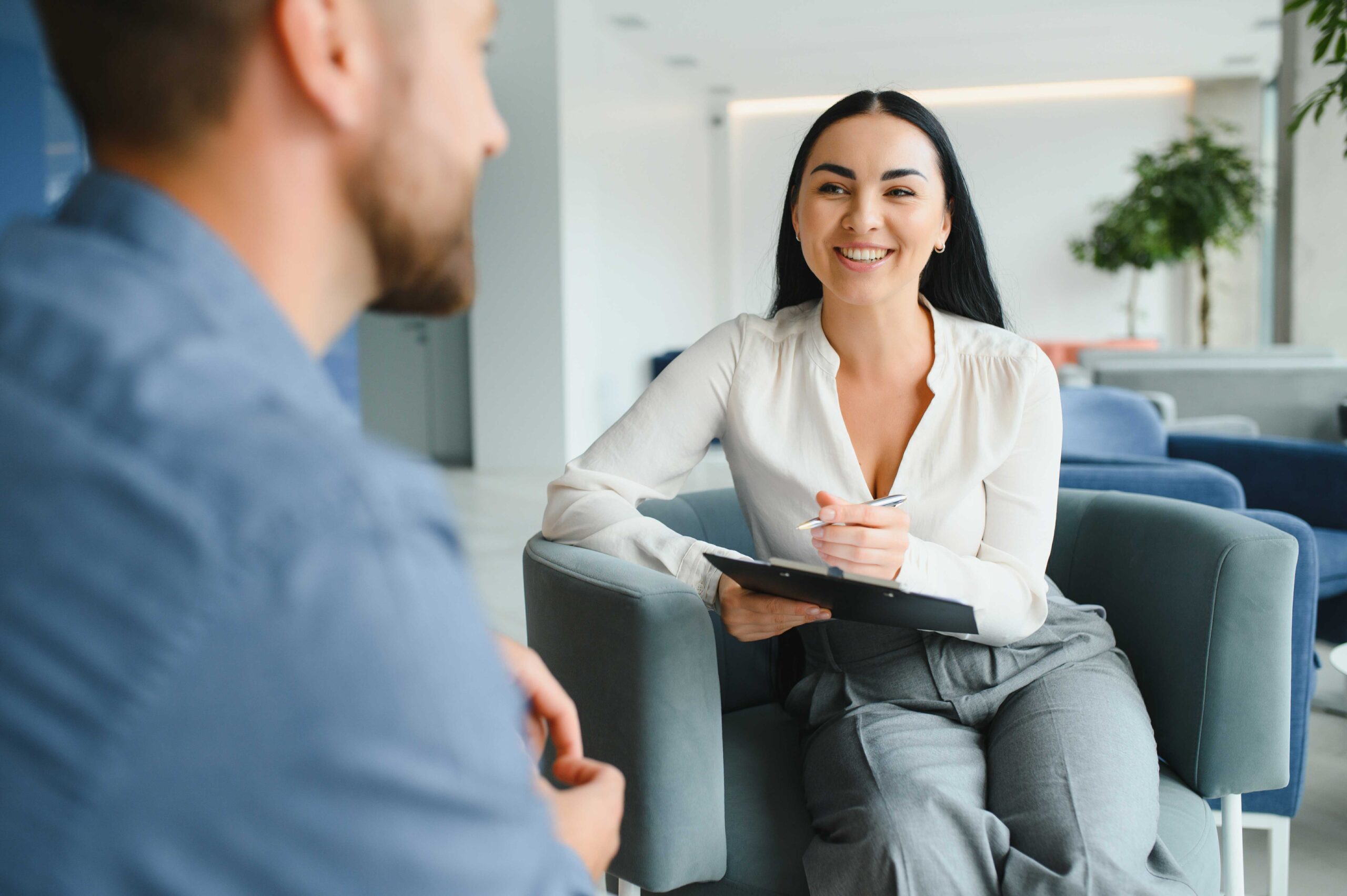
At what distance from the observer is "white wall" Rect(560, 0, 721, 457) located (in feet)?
25.8

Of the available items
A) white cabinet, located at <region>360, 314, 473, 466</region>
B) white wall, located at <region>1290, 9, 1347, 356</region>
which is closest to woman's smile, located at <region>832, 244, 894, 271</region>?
white wall, located at <region>1290, 9, 1347, 356</region>

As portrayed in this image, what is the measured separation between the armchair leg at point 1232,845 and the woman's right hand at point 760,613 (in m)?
0.70

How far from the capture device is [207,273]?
51cm

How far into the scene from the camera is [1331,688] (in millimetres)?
3070

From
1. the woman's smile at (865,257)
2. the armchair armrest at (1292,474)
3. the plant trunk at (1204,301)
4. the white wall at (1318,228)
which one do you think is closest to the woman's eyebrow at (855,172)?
the woman's smile at (865,257)

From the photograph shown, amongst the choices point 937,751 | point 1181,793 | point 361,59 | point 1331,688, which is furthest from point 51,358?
point 1331,688

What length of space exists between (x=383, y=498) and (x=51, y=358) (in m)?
0.15

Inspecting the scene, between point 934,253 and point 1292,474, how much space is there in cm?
213

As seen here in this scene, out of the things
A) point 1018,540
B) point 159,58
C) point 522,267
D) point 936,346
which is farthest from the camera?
point 522,267

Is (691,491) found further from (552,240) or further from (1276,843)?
(552,240)

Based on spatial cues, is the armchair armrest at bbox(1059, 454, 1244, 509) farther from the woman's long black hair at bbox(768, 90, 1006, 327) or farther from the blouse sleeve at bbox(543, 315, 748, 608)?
the blouse sleeve at bbox(543, 315, 748, 608)

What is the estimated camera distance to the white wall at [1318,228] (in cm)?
537

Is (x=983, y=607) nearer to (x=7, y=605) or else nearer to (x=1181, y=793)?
(x=1181, y=793)

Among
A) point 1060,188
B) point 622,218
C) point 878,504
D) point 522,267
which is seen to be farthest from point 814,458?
point 1060,188
